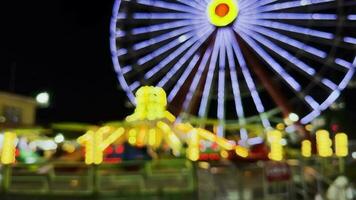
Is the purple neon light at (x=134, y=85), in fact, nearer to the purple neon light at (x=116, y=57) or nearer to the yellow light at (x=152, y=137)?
the purple neon light at (x=116, y=57)

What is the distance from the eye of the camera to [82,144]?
15.2 metres

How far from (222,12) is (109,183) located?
33.3ft

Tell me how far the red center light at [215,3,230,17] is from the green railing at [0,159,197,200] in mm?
9226

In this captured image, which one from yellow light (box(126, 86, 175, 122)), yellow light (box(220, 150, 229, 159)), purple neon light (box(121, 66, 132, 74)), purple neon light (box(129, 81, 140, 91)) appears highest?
purple neon light (box(121, 66, 132, 74))

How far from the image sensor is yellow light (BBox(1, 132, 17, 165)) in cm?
1303

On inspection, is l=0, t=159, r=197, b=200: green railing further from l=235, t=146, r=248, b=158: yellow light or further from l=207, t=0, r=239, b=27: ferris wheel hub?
l=207, t=0, r=239, b=27: ferris wheel hub

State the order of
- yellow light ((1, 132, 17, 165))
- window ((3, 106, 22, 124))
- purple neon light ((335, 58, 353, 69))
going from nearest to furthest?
yellow light ((1, 132, 17, 165)) → purple neon light ((335, 58, 353, 69)) → window ((3, 106, 22, 124))

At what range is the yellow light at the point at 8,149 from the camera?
42.7 feet

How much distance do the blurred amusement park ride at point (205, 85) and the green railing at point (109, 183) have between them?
0.08m

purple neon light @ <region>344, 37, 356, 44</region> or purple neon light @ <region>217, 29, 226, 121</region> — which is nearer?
purple neon light @ <region>344, 37, 356, 44</region>

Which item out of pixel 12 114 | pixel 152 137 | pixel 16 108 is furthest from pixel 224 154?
pixel 16 108

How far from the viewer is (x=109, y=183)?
12461 mm

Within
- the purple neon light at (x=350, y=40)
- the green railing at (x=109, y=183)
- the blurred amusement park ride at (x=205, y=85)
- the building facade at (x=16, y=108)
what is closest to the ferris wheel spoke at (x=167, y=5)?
the blurred amusement park ride at (x=205, y=85)

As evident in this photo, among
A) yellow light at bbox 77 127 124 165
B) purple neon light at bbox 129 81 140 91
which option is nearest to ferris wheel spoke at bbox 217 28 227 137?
purple neon light at bbox 129 81 140 91
